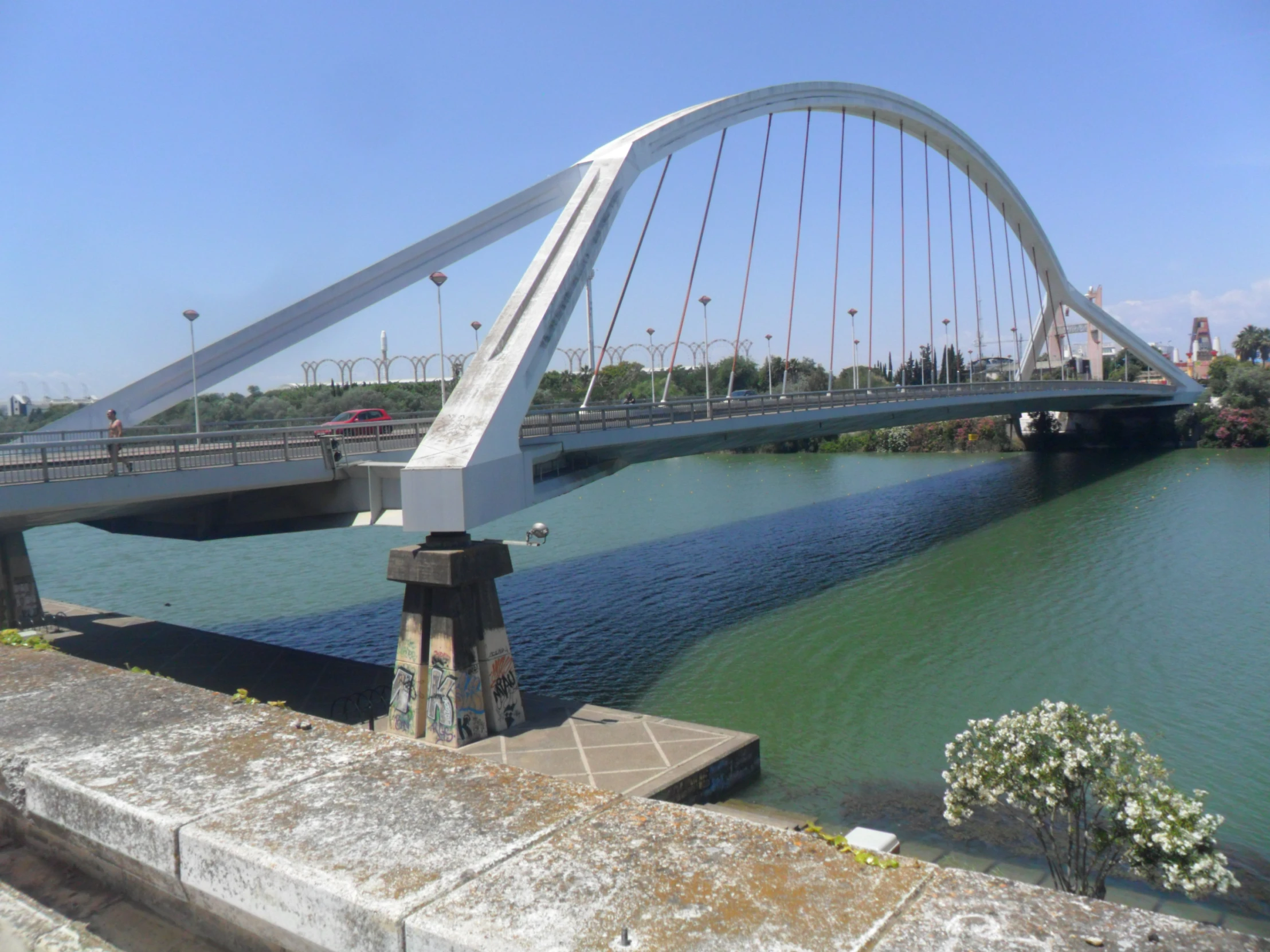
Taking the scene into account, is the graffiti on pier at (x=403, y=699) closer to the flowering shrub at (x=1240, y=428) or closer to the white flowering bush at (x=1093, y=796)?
the white flowering bush at (x=1093, y=796)

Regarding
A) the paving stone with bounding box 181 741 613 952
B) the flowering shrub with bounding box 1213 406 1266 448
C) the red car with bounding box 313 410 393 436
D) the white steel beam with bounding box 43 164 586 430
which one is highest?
the white steel beam with bounding box 43 164 586 430

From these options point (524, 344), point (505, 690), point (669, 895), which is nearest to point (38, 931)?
point (669, 895)

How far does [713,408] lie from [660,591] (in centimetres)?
487

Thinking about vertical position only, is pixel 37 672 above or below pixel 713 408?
below

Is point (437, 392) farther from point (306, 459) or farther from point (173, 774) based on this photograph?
point (173, 774)

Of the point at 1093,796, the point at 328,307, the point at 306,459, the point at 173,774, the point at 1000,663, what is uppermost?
the point at 328,307

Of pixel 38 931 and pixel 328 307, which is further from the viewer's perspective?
pixel 328 307

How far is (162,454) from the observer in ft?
44.9

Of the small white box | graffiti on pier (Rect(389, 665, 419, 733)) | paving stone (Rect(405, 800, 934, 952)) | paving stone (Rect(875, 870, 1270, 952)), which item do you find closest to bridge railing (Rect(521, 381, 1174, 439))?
graffiti on pier (Rect(389, 665, 419, 733))

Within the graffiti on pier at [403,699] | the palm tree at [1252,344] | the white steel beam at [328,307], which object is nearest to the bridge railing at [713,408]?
the white steel beam at [328,307]

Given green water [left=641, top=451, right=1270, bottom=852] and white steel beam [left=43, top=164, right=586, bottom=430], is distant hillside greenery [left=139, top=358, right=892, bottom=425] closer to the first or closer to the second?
white steel beam [left=43, top=164, right=586, bottom=430]

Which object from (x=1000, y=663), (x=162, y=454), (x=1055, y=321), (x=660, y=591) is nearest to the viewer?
(x=162, y=454)

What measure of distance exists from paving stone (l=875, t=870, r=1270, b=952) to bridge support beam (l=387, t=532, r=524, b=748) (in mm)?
11014

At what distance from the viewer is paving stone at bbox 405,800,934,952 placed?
5.67 ft
